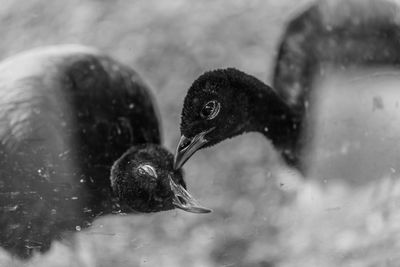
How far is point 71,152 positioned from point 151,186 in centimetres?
53

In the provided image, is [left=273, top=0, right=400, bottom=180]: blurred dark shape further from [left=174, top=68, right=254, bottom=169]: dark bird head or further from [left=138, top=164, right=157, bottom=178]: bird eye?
[left=138, top=164, right=157, bottom=178]: bird eye

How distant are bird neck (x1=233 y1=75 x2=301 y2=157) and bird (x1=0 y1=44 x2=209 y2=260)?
528 millimetres

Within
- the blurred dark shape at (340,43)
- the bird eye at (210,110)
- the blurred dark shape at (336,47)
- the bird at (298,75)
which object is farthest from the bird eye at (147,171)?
the blurred dark shape at (340,43)

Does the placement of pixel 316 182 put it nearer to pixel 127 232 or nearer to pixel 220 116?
pixel 220 116

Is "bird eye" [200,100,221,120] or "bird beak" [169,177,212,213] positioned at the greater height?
"bird eye" [200,100,221,120]

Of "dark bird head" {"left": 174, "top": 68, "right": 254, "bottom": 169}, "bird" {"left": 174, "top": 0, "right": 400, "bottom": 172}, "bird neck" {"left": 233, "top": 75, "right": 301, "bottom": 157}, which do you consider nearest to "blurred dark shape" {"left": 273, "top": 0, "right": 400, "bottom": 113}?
"bird" {"left": 174, "top": 0, "right": 400, "bottom": 172}

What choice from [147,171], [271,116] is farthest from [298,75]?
[147,171]

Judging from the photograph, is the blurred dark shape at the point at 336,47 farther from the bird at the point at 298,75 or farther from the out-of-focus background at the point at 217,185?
the out-of-focus background at the point at 217,185

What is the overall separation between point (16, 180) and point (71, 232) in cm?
37

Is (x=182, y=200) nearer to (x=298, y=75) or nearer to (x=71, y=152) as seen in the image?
(x=71, y=152)

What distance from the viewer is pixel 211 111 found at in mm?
3598

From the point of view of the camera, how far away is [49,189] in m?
3.60

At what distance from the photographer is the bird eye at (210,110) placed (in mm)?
3541

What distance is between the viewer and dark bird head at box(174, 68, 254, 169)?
3494mm
